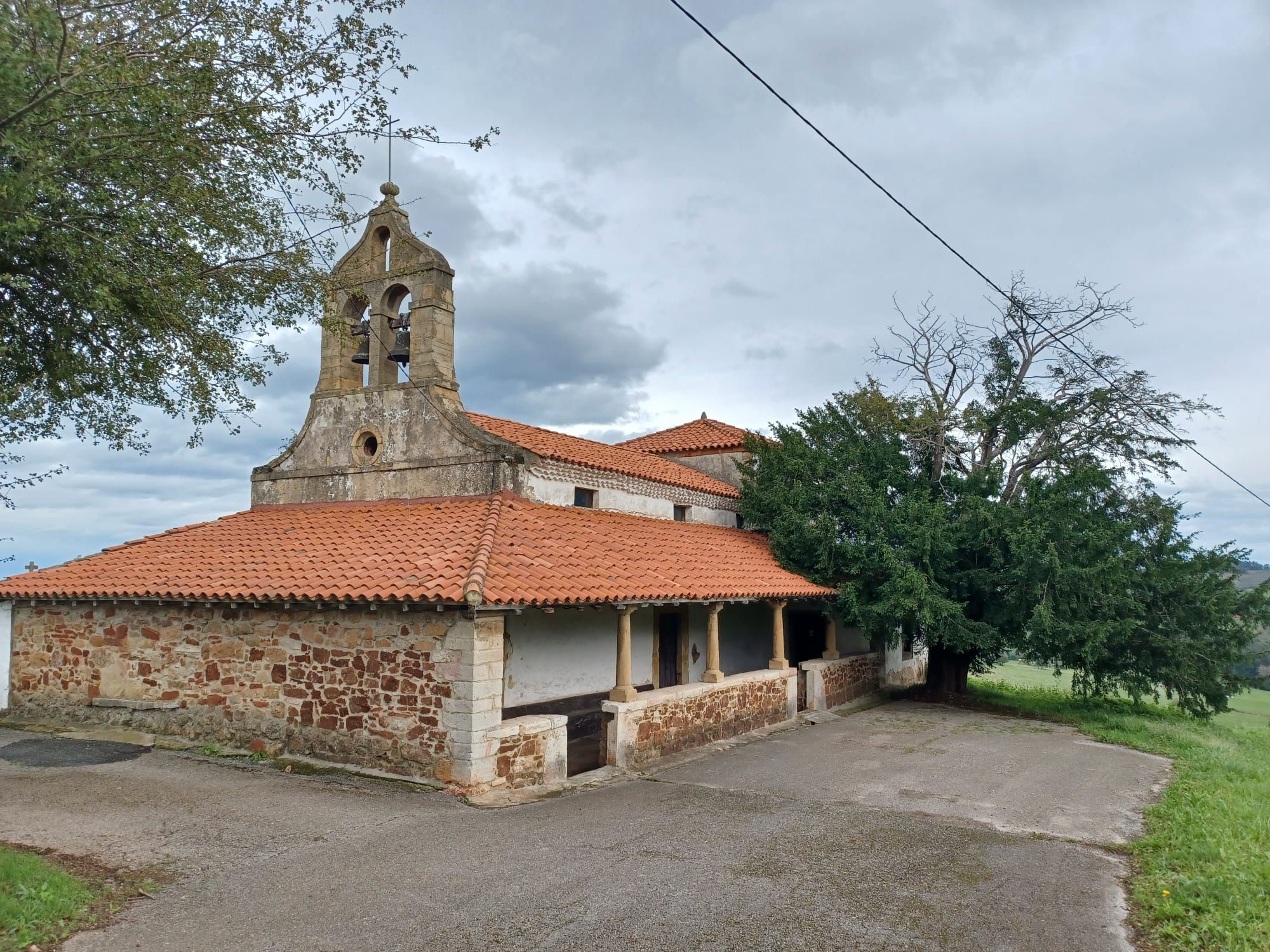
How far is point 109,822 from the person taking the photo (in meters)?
7.24

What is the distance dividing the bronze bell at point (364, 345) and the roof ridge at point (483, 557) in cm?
343

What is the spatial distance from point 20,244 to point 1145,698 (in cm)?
3279

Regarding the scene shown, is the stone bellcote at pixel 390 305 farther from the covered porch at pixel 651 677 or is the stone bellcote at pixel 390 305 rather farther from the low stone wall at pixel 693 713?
the low stone wall at pixel 693 713

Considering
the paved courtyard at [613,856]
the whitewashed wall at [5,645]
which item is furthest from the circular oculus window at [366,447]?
the whitewashed wall at [5,645]

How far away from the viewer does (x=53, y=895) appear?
209 inches

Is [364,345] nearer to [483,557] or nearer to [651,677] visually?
[483,557]

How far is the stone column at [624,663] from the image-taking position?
10.7 metres

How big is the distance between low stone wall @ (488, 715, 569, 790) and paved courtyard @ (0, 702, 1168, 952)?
1.77 feet

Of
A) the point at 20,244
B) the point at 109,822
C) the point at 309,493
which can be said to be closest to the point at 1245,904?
the point at 109,822

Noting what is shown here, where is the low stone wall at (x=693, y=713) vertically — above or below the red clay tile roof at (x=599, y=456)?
below

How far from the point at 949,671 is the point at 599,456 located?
9.83m

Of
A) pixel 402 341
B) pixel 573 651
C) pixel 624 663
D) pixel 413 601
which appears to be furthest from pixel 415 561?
pixel 402 341

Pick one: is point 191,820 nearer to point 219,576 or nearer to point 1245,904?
point 219,576

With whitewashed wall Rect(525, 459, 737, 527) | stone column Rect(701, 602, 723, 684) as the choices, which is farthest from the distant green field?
stone column Rect(701, 602, 723, 684)
